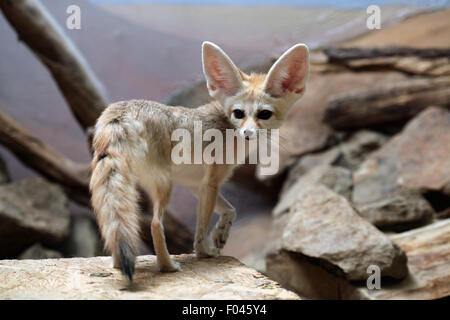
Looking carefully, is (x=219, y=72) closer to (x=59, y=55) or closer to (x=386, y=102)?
(x=59, y=55)

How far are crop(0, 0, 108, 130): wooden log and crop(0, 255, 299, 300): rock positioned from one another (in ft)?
9.75

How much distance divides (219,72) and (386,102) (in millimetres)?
3643

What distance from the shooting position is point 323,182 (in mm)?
5062

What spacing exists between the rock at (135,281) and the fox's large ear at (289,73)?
38.5 inches

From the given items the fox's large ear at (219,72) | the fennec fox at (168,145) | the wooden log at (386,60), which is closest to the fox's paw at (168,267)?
the fennec fox at (168,145)

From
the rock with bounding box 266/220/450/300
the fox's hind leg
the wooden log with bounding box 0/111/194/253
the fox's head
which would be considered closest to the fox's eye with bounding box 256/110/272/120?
the fox's head

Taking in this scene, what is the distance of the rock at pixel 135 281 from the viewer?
1812 millimetres

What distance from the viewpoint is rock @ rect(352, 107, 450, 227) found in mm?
4156

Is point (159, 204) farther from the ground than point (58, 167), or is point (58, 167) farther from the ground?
point (159, 204)

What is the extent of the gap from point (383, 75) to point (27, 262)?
16.8 feet

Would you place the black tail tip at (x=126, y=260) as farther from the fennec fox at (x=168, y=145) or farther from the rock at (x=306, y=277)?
the rock at (x=306, y=277)
